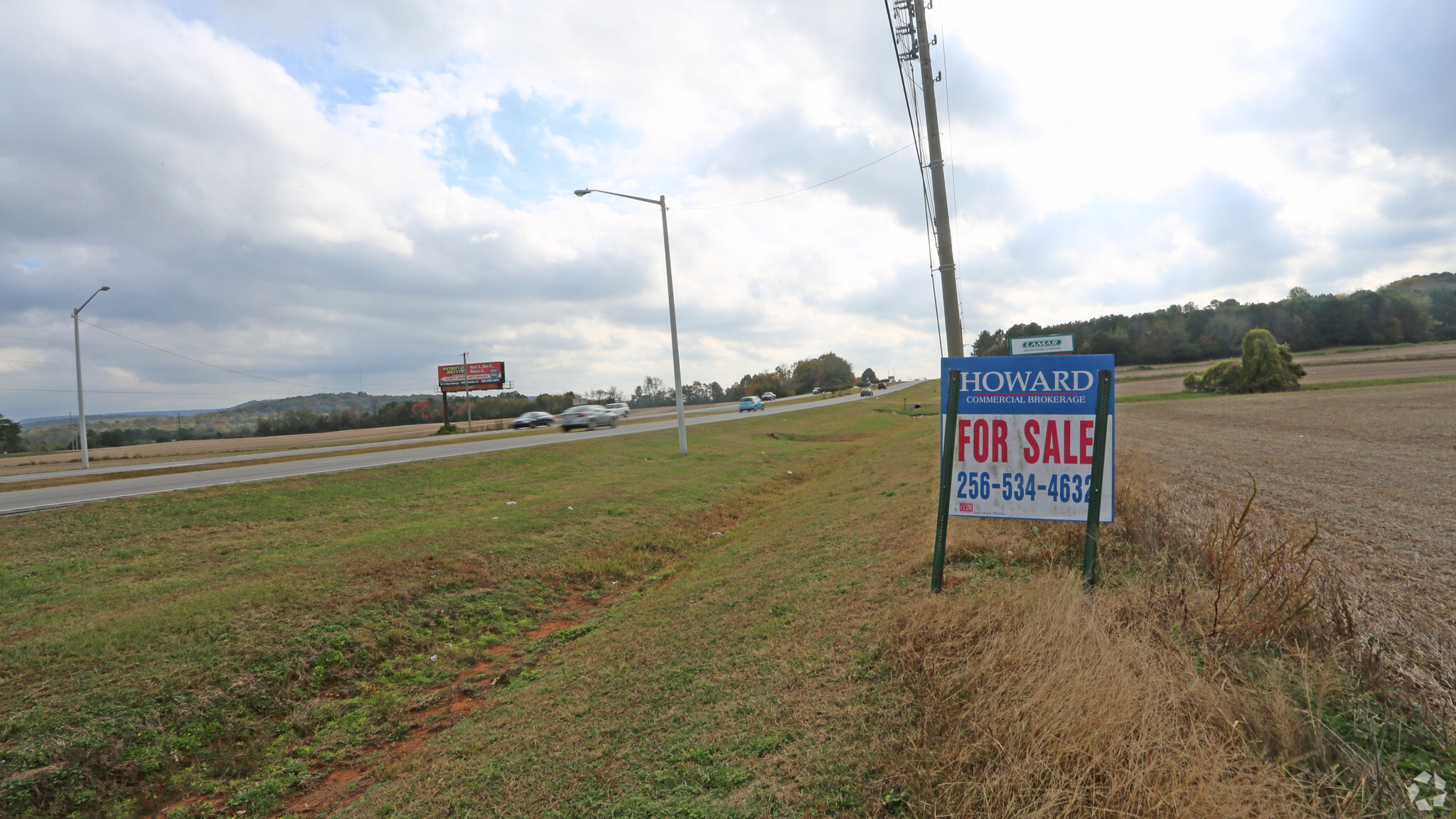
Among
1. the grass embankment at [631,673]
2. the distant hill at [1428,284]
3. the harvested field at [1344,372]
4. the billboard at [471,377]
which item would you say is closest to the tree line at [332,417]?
the billboard at [471,377]

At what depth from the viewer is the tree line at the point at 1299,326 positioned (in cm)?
7700

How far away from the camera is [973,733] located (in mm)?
3240

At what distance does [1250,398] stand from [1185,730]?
41.6 m

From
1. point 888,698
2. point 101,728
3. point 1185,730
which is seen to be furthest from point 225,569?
point 1185,730

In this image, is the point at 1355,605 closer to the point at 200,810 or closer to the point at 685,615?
the point at 685,615

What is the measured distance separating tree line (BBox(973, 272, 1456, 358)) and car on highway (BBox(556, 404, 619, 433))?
42829 millimetres

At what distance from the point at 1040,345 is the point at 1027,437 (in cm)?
142

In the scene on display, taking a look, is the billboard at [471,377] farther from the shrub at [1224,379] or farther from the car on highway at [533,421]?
the shrub at [1224,379]

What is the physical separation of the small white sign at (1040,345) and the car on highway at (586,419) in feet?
110

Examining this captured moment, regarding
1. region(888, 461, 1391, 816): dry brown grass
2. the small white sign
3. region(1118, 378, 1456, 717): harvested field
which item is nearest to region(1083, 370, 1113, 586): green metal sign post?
region(888, 461, 1391, 816): dry brown grass

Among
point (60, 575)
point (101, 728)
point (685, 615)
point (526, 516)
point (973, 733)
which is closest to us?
point (973, 733)

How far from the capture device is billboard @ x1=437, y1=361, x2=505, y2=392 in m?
63.5

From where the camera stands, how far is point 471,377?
211 feet

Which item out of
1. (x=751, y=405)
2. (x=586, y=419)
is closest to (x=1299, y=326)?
(x=751, y=405)
